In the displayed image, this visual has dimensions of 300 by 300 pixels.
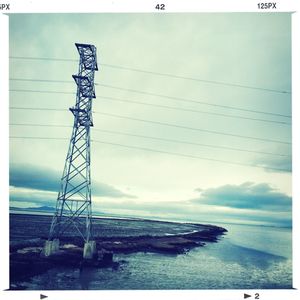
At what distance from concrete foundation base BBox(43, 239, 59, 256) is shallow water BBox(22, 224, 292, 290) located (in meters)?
0.56

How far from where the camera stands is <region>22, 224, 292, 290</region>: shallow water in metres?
7.22

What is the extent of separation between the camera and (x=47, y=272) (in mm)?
Answer: 7809

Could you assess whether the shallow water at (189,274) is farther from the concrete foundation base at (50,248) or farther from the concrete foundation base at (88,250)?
the concrete foundation base at (50,248)

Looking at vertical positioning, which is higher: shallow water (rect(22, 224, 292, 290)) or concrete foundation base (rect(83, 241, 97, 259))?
concrete foundation base (rect(83, 241, 97, 259))

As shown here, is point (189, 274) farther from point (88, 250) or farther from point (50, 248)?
point (50, 248)

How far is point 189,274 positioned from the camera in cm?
753

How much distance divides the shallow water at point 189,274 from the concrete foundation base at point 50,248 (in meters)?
0.56

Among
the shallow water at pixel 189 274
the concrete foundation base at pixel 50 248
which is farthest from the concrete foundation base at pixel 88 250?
the concrete foundation base at pixel 50 248

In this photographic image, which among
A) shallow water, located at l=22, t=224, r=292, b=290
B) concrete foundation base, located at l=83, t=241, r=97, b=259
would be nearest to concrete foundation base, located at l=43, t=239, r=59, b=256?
shallow water, located at l=22, t=224, r=292, b=290

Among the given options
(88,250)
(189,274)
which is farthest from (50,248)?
(189,274)

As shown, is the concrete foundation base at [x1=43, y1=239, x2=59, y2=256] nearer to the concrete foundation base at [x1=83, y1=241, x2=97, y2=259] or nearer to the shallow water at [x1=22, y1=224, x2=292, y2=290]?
the shallow water at [x1=22, y1=224, x2=292, y2=290]

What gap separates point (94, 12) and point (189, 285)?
23.9ft

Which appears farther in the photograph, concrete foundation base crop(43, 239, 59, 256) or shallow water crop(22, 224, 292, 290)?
concrete foundation base crop(43, 239, 59, 256)
